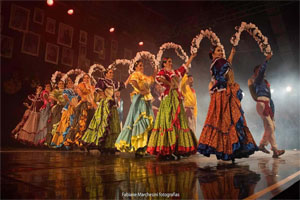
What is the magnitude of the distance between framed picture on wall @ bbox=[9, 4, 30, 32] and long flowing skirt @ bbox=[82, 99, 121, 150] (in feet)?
8.80

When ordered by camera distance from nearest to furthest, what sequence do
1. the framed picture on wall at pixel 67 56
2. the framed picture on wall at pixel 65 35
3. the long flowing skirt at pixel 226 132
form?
the long flowing skirt at pixel 226 132 → the framed picture on wall at pixel 65 35 → the framed picture on wall at pixel 67 56

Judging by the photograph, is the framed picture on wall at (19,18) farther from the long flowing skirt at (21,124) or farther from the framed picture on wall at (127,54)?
the long flowing skirt at (21,124)

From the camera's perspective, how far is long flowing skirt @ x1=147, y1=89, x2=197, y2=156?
3.47 metres

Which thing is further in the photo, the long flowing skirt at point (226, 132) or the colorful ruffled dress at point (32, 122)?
the colorful ruffled dress at point (32, 122)

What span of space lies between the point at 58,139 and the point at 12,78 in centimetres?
210

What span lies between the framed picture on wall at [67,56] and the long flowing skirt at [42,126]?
2164 millimetres

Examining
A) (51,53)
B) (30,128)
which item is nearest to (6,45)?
(51,53)

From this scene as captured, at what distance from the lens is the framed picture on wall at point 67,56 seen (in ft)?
19.1

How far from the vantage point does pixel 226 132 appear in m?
3.06

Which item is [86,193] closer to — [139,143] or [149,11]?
[139,143]

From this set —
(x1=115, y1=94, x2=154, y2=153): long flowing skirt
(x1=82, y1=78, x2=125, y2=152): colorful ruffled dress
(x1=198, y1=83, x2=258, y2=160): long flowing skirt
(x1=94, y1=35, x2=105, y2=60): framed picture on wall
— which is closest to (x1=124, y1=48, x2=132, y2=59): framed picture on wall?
(x1=94, y1=35, x2=105, y2=60): framed picture on wall

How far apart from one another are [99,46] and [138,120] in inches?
117

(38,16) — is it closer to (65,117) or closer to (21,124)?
(65,117)

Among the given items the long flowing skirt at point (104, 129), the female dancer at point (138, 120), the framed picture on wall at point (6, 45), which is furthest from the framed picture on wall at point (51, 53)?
the female dancer at point (138, 120)
